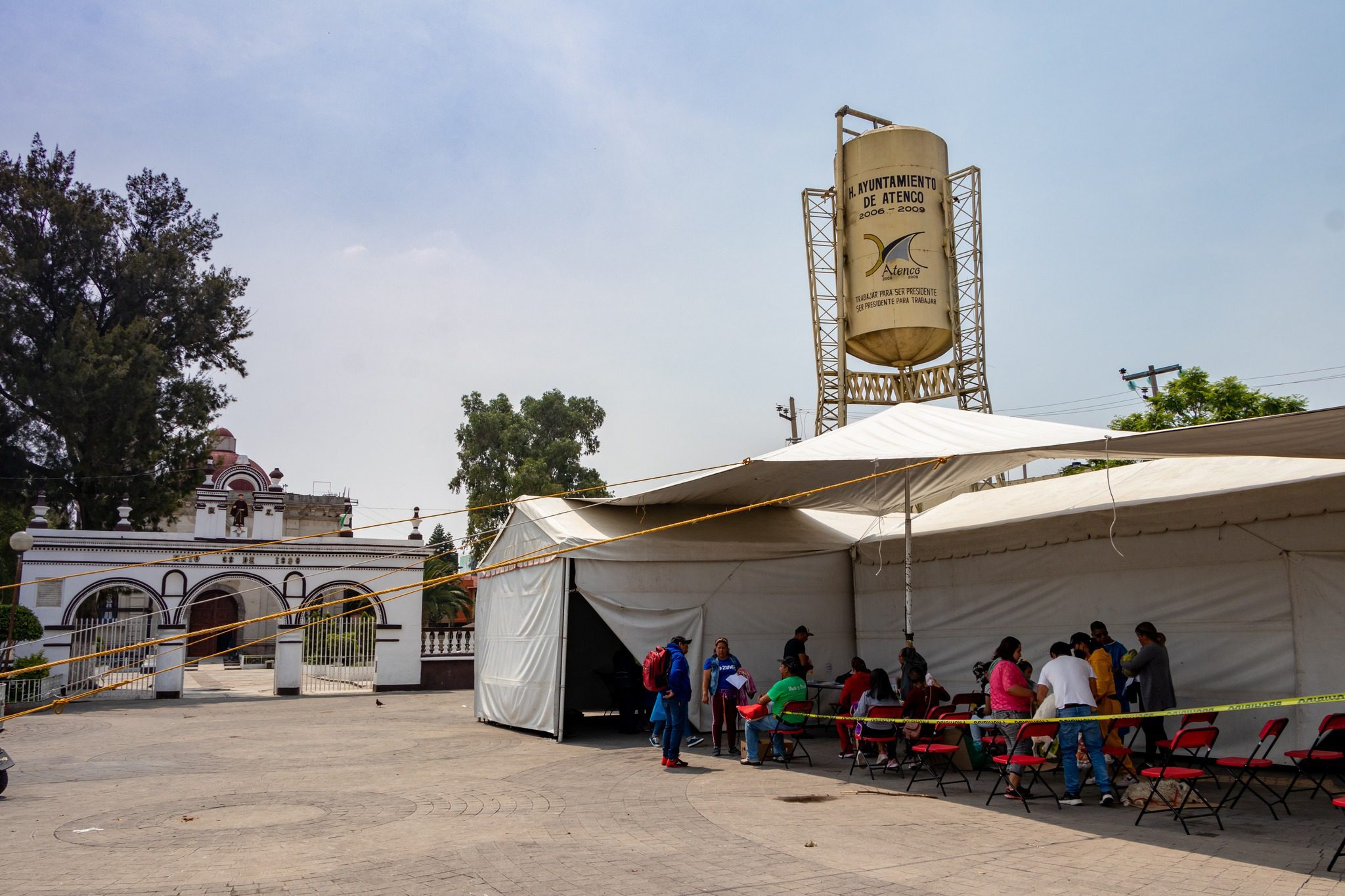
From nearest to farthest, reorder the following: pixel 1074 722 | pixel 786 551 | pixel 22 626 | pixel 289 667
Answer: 1. pixel 1074 722
2. pixel 786 551
3. pixel 22 626
4. pixel 289 667

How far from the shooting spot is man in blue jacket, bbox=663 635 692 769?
1058 cm

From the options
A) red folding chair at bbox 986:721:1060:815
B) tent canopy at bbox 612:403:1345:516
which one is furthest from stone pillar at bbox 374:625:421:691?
red folding chair at bbox 986:721:1060:815

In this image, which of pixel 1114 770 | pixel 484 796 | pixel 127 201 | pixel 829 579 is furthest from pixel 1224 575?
pixel 127 201

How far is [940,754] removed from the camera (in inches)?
396

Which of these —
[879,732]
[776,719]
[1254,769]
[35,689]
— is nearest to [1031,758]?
[1254,769]

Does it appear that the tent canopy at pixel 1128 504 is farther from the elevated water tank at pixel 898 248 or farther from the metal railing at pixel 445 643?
the metal railing at pixel 445 643

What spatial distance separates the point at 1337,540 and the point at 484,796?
848cm

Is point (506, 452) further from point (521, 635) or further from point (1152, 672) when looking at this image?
point (1152, 672)

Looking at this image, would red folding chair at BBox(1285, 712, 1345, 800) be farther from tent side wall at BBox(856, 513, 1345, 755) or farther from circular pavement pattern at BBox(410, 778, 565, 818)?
circular pavement pattern at BBox(410, 778, 565, 818)

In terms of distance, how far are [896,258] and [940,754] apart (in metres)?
10.9

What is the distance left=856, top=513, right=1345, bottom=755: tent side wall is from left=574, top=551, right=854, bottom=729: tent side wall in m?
1.90

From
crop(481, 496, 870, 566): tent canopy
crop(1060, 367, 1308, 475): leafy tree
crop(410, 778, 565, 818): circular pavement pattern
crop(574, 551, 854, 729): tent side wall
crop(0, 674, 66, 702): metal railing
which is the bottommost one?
crop(0, 674, 66, 702): metal railing

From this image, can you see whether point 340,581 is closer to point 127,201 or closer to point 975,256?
point 975,256

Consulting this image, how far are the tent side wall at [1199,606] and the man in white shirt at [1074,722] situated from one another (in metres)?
2.58
